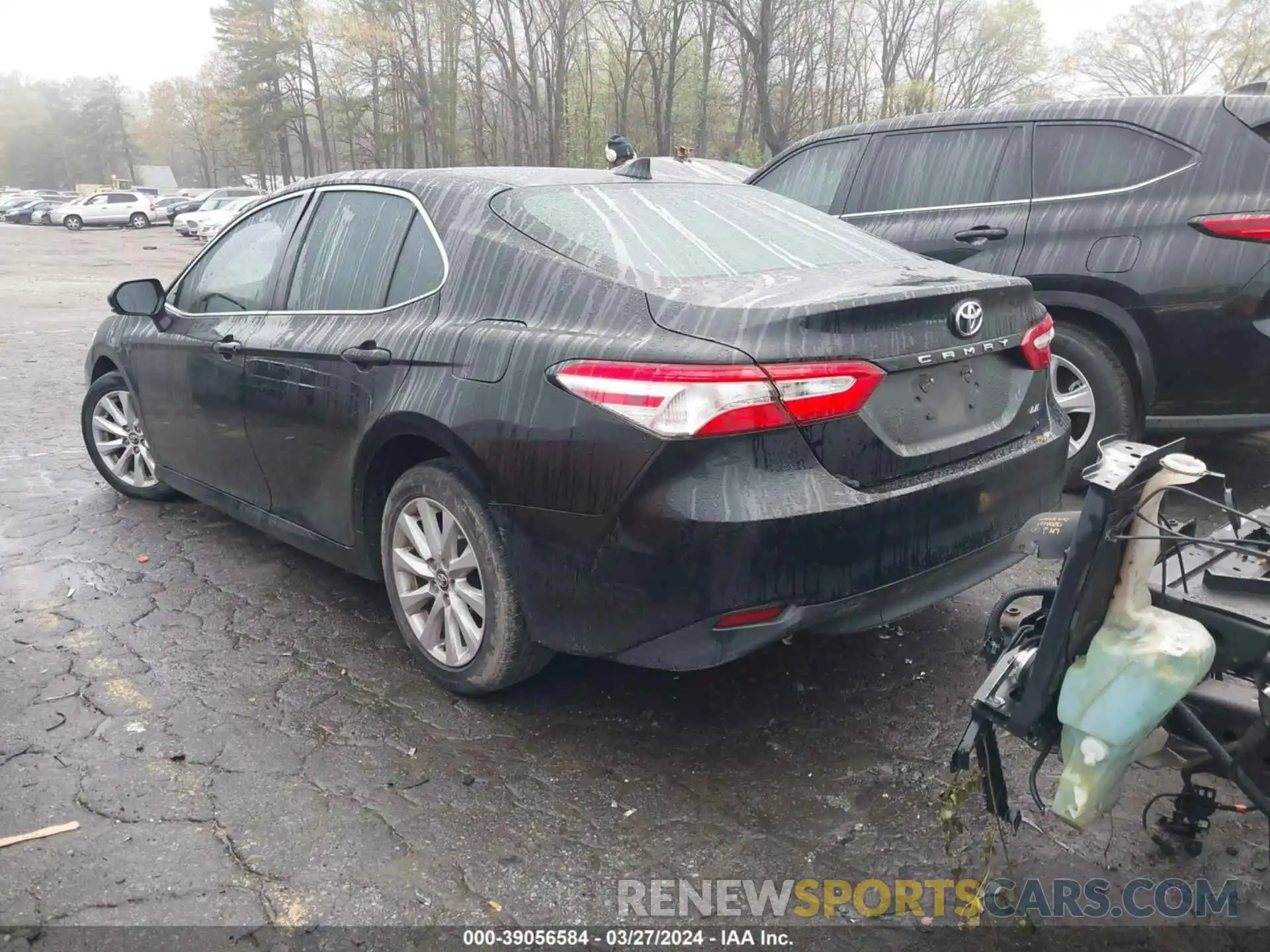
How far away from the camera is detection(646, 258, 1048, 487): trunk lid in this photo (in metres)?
2.46

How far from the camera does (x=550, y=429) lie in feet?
8.48

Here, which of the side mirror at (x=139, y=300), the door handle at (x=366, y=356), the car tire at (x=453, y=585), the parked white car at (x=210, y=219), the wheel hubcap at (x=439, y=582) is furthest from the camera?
the parked white car at (x=210, y=219)

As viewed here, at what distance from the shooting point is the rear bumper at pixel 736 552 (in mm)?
2385

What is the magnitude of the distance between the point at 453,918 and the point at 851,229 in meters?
2.62

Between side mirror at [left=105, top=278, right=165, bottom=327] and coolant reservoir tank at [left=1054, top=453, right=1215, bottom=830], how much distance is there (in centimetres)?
411

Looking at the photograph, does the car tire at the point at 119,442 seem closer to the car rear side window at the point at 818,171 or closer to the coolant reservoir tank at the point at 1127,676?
the car rear side window at the point at 818,171

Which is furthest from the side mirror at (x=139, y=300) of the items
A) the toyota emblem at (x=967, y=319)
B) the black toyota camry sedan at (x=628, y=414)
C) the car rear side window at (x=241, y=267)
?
the toyota emblem at (x=967, y=319)

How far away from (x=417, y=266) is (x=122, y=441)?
2.87m

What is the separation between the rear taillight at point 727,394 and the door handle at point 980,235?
282 cm

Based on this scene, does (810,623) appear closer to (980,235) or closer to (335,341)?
(335,341)

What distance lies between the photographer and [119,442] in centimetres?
523

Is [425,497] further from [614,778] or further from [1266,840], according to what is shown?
[1266,840]

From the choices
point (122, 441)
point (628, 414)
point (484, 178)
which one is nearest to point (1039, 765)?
point (628, 414)

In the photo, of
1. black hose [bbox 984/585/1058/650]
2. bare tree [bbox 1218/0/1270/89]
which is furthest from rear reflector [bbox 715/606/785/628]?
bare tree [bbox 1218/0/1270/89]
